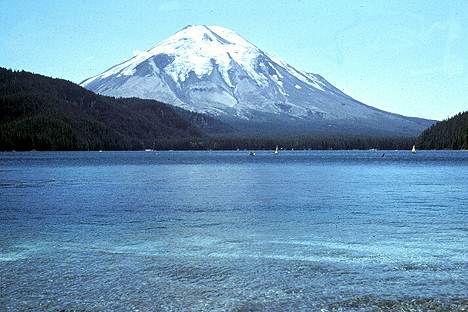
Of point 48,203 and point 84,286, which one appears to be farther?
point 48,203

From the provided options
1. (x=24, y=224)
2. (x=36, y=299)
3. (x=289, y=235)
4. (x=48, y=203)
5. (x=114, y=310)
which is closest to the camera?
(x=114, y=310)

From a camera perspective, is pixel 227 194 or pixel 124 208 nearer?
pixel 124 208

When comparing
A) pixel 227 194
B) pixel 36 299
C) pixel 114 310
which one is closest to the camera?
pixel 114 310

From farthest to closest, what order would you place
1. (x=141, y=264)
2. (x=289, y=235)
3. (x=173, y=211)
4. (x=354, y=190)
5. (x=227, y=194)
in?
(x=354, y=190), (x=227, y=194), (x=173, y=211), (x=289, y=235), (x=141, y=264)

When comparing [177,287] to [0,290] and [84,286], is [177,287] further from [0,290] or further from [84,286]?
[0,290]

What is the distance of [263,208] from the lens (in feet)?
142

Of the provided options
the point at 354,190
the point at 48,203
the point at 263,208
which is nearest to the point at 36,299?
the point at 263,208

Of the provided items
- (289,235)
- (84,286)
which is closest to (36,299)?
(84,286)

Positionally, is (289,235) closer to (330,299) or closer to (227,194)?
(330,299)

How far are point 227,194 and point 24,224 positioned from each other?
25.3 m

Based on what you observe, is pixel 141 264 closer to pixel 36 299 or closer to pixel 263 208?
pixel 36 299

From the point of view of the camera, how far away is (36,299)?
17.5 m

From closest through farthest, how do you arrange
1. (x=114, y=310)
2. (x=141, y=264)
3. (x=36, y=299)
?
(x=114, y=310), (x=36, y=299), (x=141, y=264)

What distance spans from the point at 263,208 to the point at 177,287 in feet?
81.6
